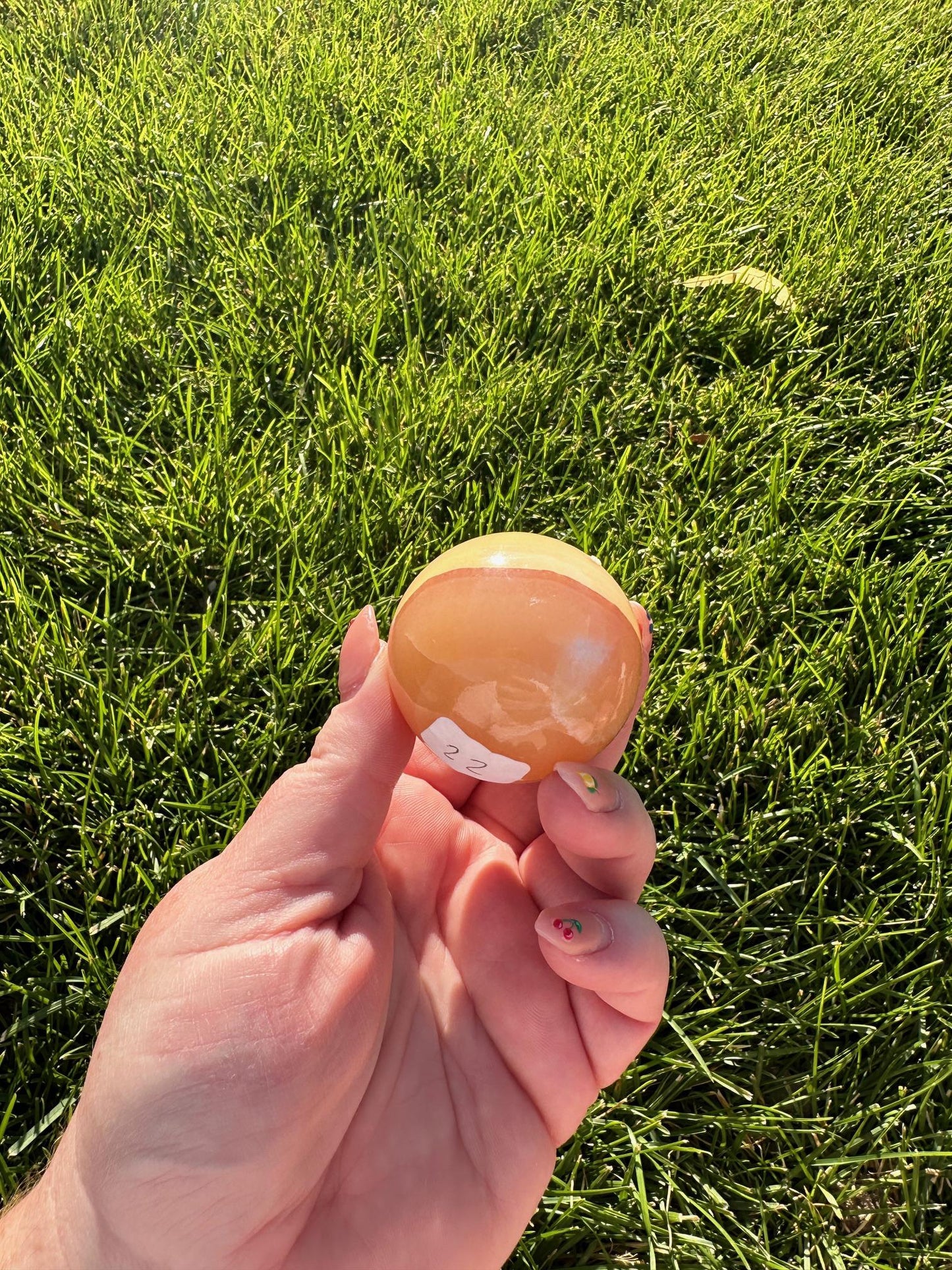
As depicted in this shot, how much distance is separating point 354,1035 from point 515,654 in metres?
0.49

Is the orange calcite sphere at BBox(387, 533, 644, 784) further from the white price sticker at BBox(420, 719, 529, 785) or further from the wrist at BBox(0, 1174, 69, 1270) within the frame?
the wrist at BBox(0, 1174, 69, 1270)

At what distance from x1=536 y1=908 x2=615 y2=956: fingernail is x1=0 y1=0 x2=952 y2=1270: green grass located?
427mm

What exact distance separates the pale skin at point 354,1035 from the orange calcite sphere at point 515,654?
7cm

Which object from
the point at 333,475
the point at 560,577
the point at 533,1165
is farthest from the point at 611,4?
the point at 533,1165

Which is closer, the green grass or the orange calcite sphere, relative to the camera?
the orange calcite sphere

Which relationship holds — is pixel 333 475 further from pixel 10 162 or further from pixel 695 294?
pixel 10 162

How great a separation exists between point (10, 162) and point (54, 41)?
75cm

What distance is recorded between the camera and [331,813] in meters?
1.22

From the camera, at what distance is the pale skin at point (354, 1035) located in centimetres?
114

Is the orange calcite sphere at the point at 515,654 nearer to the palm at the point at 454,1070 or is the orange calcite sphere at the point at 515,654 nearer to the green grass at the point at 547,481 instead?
the palm at the point at 454,1070

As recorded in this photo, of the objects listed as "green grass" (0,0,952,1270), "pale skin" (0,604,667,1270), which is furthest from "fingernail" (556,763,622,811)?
"green grass" (0,0,952,1270)

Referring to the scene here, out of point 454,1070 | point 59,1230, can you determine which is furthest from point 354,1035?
point 59,1230

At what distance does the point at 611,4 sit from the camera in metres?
3.50

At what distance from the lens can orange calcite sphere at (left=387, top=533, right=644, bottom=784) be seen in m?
1.18
